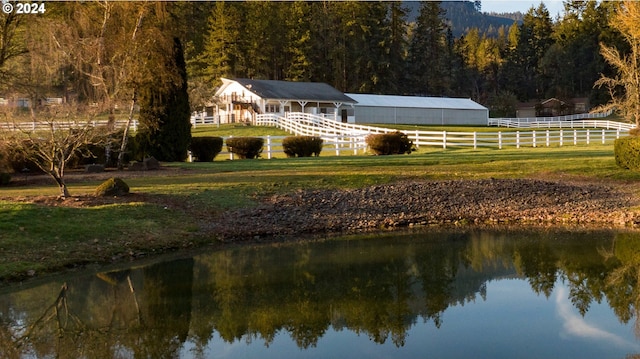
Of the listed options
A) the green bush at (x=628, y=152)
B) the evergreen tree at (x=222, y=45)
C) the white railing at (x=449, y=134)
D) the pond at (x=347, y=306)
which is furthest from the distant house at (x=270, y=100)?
the pond at (x=347, y=306)

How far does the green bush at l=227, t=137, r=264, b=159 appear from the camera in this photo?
28.7 meters

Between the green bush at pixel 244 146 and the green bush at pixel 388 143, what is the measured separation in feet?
18.7

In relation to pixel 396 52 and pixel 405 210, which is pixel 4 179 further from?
pixel 396 52

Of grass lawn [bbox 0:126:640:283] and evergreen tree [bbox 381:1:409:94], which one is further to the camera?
evergreen tree [bbox 381:1:409:94]

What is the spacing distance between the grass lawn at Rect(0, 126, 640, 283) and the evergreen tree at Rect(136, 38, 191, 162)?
5.57 feet

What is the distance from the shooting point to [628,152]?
20766 millimetres

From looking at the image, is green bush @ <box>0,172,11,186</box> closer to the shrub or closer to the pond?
the shrub

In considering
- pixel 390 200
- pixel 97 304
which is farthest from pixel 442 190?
pixel 97 304

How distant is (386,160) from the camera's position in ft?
82.6

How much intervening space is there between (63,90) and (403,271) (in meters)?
23.4

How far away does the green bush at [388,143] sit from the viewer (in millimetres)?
29844

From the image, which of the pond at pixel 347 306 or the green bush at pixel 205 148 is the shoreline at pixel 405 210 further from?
the green bush at pixel 205 148
